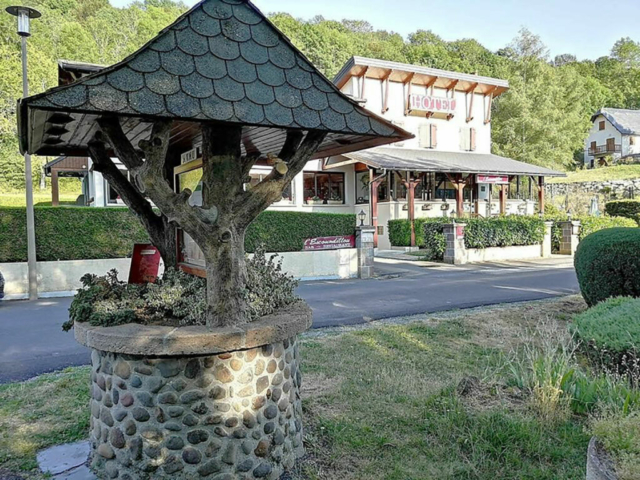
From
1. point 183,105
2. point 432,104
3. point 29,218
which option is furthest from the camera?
point 432,104

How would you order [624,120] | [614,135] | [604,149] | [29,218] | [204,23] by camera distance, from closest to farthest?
[204,23] → [29,218] → [624,120] → [614,135] → [604,149]

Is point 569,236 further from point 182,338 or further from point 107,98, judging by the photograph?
point 107,98

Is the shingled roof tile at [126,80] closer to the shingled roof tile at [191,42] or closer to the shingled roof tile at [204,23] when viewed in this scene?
the shingled roof tile at [191,42]

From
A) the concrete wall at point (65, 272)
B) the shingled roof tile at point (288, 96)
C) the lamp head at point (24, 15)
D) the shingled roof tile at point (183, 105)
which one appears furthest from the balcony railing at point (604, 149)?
the shingled roof tile at point (183, 105)

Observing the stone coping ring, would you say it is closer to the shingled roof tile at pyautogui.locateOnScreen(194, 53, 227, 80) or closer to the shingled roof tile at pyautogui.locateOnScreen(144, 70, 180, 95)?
the shingled roof tile at pyautogui.locateOnScreen(144, 70, 180, 95)

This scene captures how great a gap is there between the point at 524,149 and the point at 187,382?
35352mm

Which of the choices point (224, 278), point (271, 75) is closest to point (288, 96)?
point (271, 75)

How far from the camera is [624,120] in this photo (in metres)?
53.4

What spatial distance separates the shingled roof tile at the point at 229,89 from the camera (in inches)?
108

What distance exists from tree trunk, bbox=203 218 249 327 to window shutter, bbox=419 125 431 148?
22.7 metres

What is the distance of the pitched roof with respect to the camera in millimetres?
52578

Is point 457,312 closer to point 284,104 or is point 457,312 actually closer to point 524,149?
point 284,104

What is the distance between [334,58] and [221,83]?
43614mm

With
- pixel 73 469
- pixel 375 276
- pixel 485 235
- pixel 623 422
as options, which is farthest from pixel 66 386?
pixel 485 235
